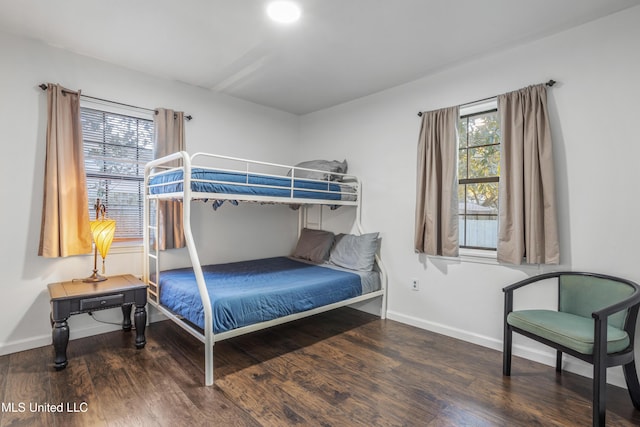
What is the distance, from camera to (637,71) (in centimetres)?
212

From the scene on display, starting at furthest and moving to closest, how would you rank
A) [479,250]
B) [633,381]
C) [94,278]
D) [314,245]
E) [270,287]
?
[314,245]
[479,250]
[94,278]
[270,287]
[633,381]

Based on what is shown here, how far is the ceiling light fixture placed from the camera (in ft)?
6.77

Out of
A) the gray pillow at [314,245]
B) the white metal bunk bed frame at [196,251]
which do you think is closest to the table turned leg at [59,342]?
the white metal bunk bed frame at [196,251]

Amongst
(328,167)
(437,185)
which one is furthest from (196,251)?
(437,185)

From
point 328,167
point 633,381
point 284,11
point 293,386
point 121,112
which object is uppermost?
point 284,11

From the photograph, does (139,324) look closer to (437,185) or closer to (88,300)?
(88,300)

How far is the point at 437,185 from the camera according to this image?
303cm

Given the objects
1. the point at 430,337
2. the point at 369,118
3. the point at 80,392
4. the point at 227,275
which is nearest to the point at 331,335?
the point at 430,337

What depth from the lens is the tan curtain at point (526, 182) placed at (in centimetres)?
239

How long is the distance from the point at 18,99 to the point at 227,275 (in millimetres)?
2164

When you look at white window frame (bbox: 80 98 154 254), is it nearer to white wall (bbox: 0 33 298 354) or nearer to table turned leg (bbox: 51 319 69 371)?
white wall (bbox: 0 33 298 354)

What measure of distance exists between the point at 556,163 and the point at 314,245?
2.49m

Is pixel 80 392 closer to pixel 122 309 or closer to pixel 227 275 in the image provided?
pixel 122 309

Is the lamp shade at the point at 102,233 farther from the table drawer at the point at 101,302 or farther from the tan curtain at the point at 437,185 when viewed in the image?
the tan curtain at the point at 437,185
